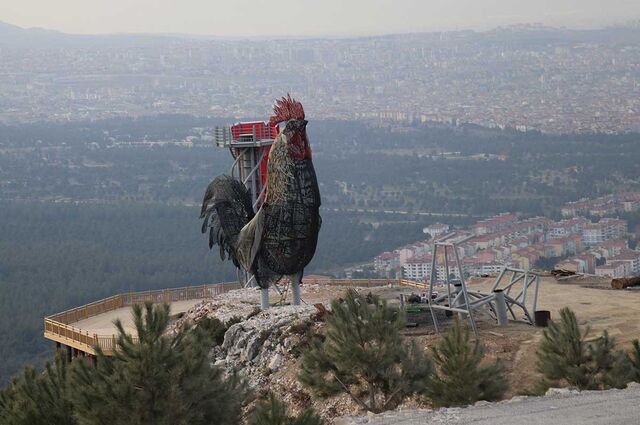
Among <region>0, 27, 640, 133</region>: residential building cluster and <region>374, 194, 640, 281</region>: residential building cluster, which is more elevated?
<region>0, 27, 640, 133</region>: residential building cluster

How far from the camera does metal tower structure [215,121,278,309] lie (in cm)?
3372

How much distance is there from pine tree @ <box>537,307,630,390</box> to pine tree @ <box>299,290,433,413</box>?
5.65ft

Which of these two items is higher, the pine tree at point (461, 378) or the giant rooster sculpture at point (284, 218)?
the giant rooster sculpture at point (284, 218)

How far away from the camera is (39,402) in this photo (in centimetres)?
1692

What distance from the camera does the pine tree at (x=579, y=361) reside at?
19.2 metres

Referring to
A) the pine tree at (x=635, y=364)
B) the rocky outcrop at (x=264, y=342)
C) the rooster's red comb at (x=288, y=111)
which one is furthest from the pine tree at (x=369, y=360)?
the rooster's red comb at (x=288, y=111)

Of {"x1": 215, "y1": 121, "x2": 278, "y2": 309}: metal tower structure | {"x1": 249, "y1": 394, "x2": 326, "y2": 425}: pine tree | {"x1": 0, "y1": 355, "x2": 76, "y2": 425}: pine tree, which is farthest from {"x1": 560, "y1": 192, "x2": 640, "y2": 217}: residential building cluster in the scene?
{"x1": 249, "y1": 394, "x2": 326, "y2": 425}: pine tree

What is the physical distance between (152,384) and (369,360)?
4049mm

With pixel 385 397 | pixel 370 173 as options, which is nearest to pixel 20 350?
pixel 385 397

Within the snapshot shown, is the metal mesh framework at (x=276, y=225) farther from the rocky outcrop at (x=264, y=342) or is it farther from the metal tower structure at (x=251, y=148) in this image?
the metal tower structure at (x=251, y=148)

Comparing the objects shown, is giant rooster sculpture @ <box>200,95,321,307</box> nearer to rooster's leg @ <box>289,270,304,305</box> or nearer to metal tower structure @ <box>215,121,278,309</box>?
rooster's leg @ <box>289,270,304,305</box>

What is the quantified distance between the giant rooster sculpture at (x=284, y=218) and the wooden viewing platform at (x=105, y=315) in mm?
2750

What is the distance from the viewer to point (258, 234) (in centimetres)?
2645

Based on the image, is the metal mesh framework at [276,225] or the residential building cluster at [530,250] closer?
the metal mesh framework at [276,225]
